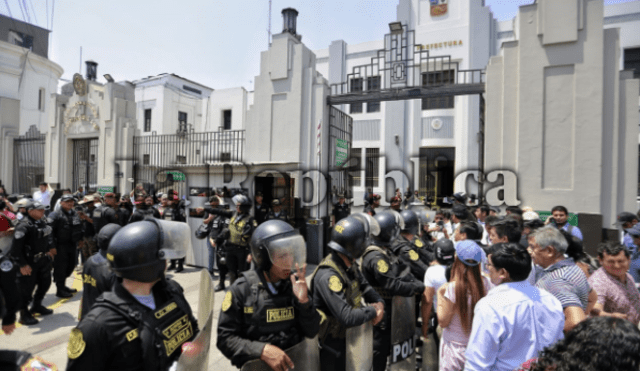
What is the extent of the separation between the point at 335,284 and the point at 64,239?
5829 mm

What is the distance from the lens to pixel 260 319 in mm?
2160

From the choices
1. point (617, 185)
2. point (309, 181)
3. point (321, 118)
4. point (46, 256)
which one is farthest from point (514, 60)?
point (46, 256)

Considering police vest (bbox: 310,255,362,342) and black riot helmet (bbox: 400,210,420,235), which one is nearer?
police vest (bbox: 310,255,362,342)

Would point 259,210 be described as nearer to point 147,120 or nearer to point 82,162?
point 82,162

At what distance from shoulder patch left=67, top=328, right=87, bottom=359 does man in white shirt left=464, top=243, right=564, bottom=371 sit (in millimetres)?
2027

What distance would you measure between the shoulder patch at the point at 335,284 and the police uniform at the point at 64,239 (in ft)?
18.9

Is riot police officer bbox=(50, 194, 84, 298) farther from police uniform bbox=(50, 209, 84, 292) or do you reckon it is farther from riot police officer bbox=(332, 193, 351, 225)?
riot police officer bbox=(332, 193, 351, 225)

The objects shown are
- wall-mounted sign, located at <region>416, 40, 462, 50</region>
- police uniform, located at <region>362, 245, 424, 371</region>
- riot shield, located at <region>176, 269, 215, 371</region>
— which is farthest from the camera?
wall-mounted sign, located at <region>416, 40, 462, 50</region>

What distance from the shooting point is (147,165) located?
13266mm

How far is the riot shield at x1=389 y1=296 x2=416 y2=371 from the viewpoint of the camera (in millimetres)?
3230

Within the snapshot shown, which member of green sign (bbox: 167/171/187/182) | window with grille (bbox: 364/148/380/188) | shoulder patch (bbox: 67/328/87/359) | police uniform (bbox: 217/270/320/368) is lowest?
police uniform (bbox: 217/270/320/368)

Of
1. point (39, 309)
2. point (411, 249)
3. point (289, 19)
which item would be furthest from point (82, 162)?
point (411, 249)

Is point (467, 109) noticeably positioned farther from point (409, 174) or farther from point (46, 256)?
point (46, 256)

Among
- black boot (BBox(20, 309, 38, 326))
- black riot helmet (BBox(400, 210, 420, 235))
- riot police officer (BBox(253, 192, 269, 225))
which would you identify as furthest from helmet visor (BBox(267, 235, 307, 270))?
riot police officer (BBox(253, 192, 269, 225))
